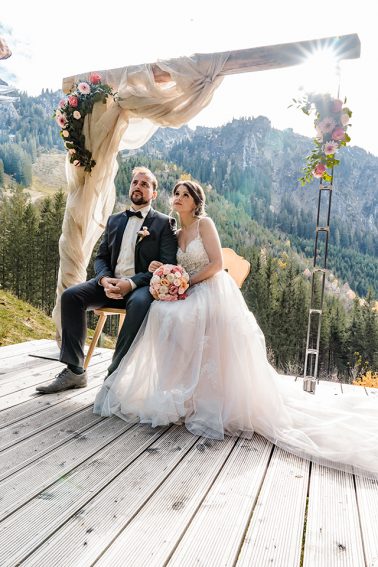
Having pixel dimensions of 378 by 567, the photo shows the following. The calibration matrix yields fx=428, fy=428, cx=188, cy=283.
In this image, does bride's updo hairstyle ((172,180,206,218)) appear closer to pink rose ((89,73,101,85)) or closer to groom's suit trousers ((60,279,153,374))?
groom's suit trousers ((60,279,153,374))

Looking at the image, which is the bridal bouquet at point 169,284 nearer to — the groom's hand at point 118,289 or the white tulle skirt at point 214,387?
the white tulle skirt at point 214,387

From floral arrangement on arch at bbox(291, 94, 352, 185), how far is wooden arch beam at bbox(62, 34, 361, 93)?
289 millimetres

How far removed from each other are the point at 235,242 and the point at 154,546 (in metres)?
14.4

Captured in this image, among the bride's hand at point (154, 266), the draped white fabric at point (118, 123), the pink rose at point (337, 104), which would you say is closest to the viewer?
the bride's hand at point (154, 266)

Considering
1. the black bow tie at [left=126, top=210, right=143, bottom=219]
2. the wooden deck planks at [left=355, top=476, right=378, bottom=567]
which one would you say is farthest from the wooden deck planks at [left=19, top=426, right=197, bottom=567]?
the black bow tie at [left=126, top=210, right=143, bottom=219]

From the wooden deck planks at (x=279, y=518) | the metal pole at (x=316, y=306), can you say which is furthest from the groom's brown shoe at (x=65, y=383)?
the metal pole at (x=316, y=306)

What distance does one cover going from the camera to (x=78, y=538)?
128cm

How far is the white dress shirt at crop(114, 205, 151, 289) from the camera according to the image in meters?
3.13

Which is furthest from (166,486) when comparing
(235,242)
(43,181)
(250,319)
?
(43,181)

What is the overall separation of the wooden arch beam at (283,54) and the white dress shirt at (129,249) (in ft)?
4.35

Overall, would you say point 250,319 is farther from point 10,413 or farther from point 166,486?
point 10,413

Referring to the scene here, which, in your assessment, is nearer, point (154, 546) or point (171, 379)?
point (154, 546)

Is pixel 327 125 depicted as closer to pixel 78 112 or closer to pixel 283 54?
pixel 283 54

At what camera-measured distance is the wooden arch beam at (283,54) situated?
9.79 ft
